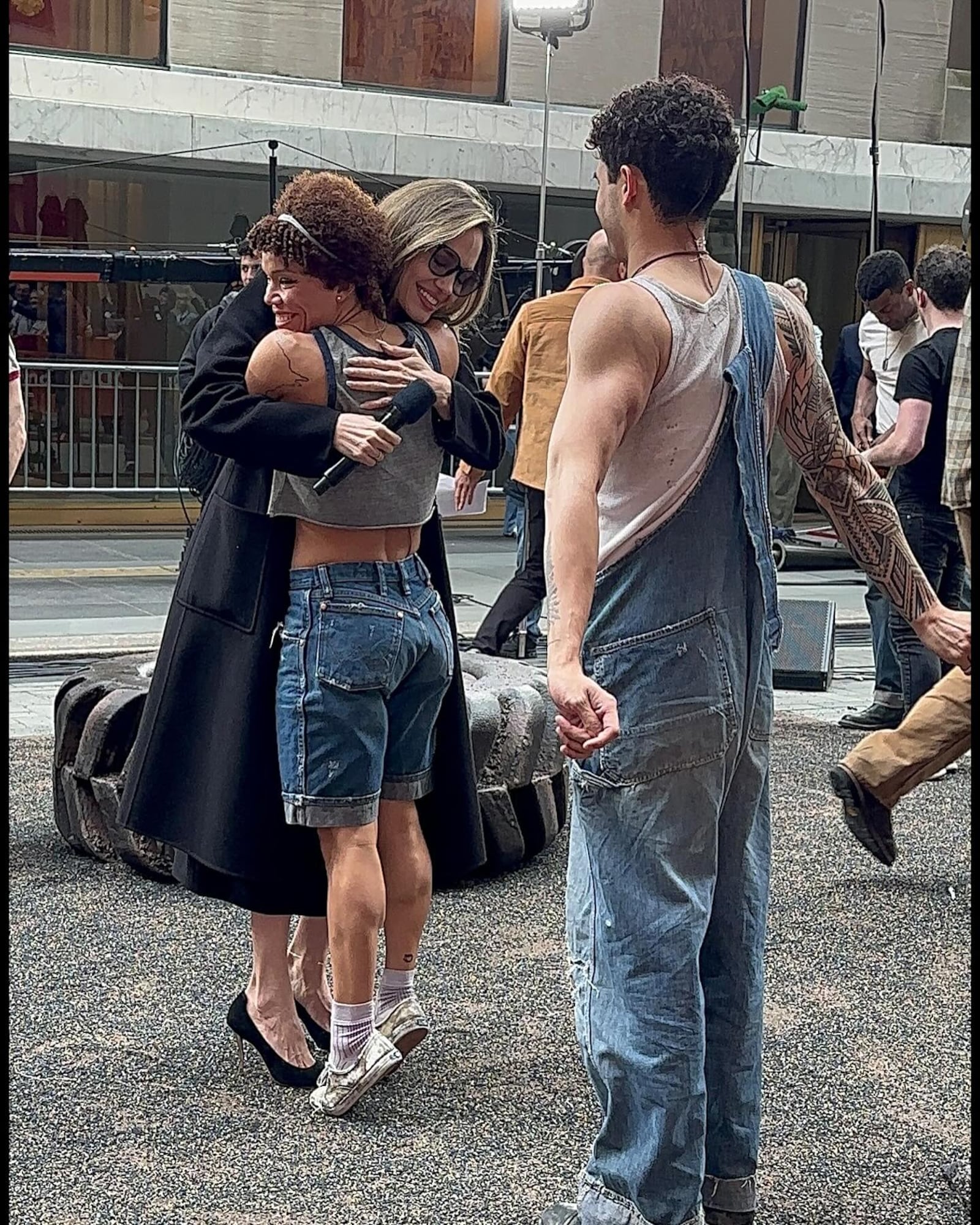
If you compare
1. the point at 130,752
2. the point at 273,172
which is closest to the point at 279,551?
the point at 130,752

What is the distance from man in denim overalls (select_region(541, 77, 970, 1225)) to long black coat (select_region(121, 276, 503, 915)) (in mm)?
871

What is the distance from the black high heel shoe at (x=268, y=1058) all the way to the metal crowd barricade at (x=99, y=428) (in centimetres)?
919

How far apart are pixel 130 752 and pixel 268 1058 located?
4.68ft

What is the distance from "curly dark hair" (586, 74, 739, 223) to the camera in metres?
2.55

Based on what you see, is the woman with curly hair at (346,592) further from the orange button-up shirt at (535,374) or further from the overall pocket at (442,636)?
the orange button-up shirt at (535,374)

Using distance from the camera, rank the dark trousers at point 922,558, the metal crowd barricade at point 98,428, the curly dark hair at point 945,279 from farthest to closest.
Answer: the metal crowd barricade at point 98,428
the dark trousers at point 922,558
the curly dark hair at point 945,279

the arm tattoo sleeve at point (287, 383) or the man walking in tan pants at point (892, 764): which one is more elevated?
the arm tattoo sleeve at point (287, 383)

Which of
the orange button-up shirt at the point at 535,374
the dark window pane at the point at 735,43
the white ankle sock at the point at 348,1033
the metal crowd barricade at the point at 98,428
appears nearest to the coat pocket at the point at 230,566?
the white ankle sock at the point at 348,1033

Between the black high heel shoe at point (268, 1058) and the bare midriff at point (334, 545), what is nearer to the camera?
the bare midriff at point (334, 545)

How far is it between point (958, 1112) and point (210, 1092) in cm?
155

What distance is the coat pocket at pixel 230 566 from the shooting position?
3438 millimetres

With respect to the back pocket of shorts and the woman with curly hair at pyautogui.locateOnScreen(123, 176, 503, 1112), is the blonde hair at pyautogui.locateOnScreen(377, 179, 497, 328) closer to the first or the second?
the woman with curly hair at pyautogui.locateOnScreen(123, 176, 503, 1112)

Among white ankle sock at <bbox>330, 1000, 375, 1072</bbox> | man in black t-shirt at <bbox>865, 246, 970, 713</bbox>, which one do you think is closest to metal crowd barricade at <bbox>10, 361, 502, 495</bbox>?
man in black t-shirt at <bbox>865, 246, 970, 713</bbox>

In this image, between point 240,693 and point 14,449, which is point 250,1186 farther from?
point 14,449
